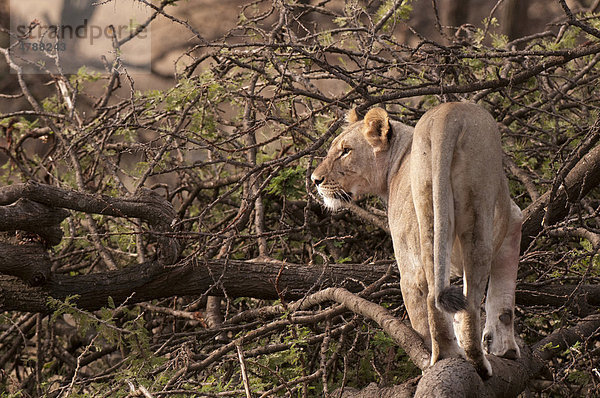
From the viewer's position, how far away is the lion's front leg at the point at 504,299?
359cm

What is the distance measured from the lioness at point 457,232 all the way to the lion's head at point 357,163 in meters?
0.26

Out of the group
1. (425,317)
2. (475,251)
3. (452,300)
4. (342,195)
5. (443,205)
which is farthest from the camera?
(342,195)

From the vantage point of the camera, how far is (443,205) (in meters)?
3.13

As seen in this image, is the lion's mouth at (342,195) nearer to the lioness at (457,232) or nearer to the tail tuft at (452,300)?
the lioness at (457,232)

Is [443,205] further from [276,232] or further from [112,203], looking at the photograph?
[112,203]

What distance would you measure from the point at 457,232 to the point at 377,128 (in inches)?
37.3

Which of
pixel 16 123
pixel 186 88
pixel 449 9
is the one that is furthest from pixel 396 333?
pixel 449 9

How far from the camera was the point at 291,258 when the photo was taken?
679 centimetres

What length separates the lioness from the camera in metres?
3.15

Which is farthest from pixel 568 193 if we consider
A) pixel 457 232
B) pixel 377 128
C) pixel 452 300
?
pixel 452 300

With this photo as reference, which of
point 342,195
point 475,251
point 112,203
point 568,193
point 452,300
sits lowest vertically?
point 452,300

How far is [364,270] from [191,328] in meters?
2.03

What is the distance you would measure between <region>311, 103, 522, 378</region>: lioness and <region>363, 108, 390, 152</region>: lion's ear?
261 mm

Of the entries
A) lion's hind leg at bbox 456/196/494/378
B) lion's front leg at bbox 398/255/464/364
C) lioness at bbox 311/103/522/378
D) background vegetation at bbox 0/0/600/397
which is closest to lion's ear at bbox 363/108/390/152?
lioness at bbox 311/103/522/378
